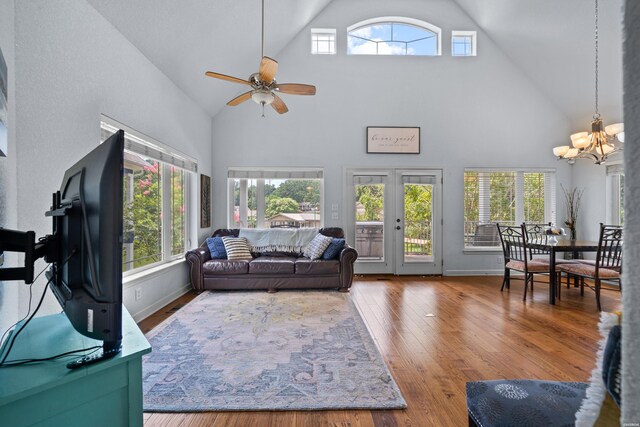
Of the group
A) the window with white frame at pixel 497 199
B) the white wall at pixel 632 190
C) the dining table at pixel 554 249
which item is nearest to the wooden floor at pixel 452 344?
the dining table at pixel 554 249

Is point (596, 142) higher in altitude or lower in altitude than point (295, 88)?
lower

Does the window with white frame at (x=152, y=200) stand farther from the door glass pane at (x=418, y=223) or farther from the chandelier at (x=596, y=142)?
the chandelier at (x=596, y=142)

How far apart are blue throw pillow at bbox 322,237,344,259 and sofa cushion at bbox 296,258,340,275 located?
5.1 inches

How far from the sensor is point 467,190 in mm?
5641

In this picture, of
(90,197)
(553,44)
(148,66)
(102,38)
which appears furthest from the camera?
(553,44)

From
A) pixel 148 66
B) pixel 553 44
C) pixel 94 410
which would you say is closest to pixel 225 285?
pixel 148 66

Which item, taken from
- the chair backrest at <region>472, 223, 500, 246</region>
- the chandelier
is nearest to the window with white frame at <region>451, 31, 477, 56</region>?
the chandelier

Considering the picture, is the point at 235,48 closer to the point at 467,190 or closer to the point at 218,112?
the point at 218,112

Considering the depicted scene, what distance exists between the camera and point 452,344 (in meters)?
2.69

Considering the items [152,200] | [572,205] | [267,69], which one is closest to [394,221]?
[572,205]

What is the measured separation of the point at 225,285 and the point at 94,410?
140 inches

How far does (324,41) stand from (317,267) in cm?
400

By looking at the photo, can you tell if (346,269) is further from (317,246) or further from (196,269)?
(196,269)

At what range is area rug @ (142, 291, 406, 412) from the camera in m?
1.88
